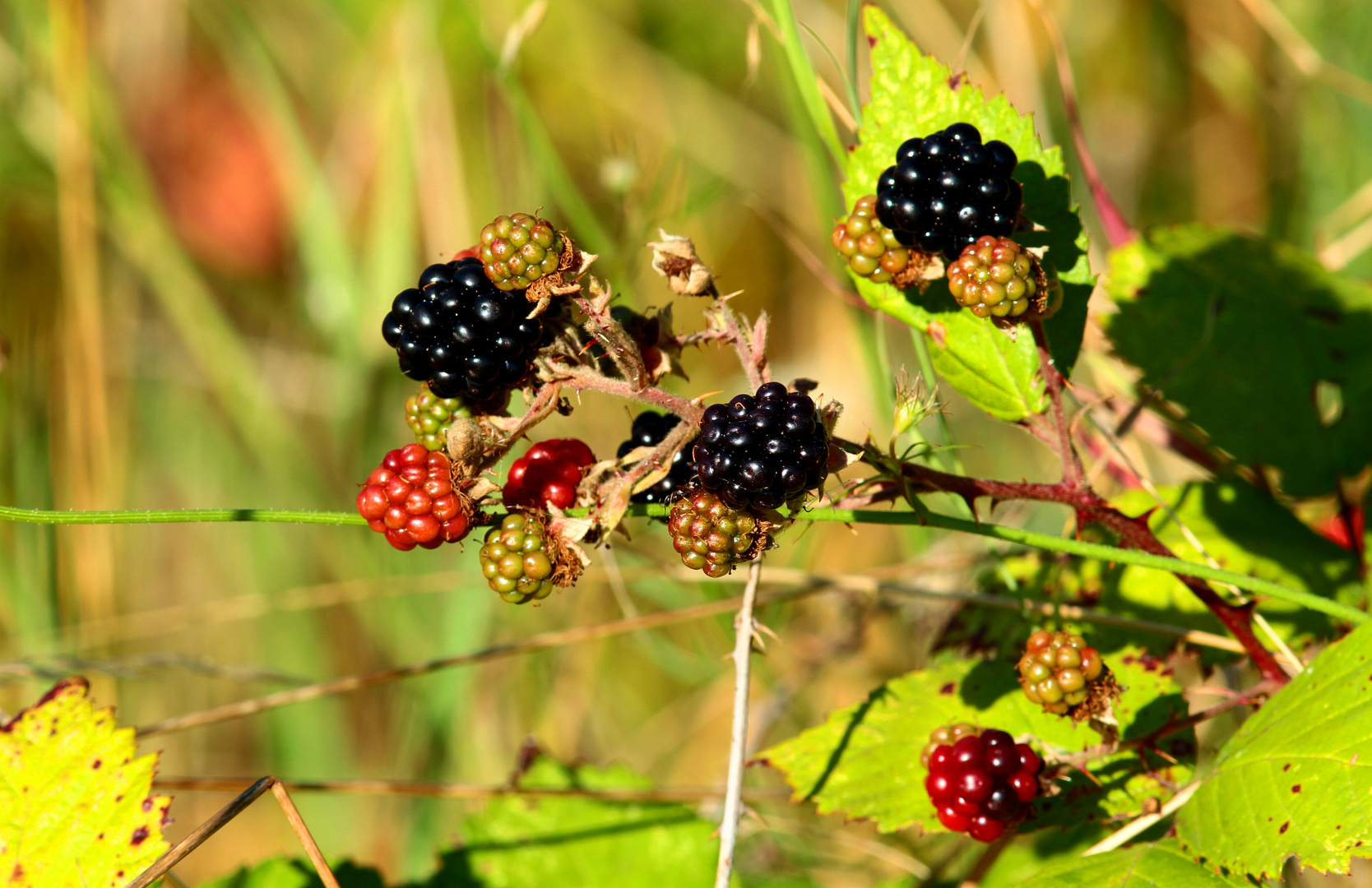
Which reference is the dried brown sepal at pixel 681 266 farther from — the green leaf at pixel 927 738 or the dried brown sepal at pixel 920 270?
the green leaf at pixel 927 738

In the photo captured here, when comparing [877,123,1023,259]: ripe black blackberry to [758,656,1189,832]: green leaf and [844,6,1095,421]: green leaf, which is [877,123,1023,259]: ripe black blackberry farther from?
[758,656,1189,832]: green leaf

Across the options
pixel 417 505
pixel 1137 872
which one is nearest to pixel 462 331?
pixel 417 505

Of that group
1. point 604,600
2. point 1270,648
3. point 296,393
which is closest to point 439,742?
point 604,600

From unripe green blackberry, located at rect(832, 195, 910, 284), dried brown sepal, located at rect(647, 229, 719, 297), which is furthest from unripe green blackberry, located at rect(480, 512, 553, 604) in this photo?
unripe green blackberry, located at rect(832, 195, 910, 284)

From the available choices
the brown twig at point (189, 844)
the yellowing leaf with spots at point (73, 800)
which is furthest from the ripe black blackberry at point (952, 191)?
the yellowing leaf with spots at point (73, 800)

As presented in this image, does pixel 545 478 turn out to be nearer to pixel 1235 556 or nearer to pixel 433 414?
pixel 433 414

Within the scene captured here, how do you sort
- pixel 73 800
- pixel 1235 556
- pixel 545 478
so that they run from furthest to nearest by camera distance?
pixel 1235 556
pixel 73 800
pixel 545 478

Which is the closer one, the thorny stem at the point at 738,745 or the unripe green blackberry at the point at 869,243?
the thorny stem at the point at 738,745
